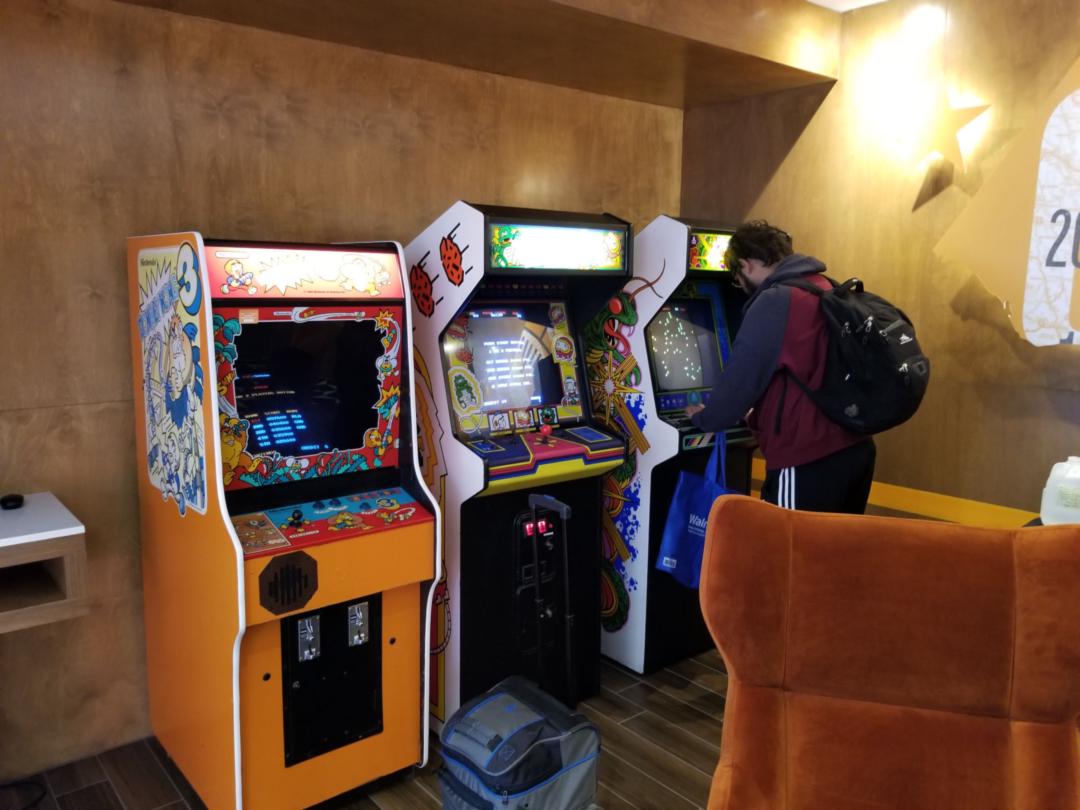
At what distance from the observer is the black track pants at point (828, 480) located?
113 inches

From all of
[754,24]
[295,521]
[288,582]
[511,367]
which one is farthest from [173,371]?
[754,24]

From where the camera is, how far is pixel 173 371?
2.37 meters

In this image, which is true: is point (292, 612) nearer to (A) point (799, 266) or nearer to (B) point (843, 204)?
(A) point (799, 266)

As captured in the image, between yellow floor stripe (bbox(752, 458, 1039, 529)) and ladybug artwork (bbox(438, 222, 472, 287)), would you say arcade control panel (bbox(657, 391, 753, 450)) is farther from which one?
ladybug artwork (bbox(438, 222, 472, 287))

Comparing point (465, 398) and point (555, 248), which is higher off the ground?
point (555, 248)

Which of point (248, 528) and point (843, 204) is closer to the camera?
point (248, 528)

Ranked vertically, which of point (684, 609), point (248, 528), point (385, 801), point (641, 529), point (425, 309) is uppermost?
point (425, 309)

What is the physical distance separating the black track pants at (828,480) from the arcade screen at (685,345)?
676 millimetres

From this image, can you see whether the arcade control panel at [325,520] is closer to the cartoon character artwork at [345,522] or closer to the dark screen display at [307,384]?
the cartoon character artwork at [345,522]

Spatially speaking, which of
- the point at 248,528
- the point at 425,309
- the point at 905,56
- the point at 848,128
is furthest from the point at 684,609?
the point at 905,56

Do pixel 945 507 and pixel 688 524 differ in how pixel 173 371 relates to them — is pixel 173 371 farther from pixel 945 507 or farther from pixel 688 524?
pixel 945 507

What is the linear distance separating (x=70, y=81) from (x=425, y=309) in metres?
1.26

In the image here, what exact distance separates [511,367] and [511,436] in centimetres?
27

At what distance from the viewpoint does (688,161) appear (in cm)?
431
